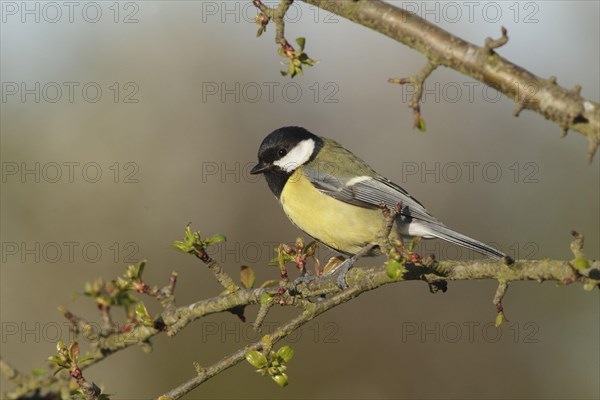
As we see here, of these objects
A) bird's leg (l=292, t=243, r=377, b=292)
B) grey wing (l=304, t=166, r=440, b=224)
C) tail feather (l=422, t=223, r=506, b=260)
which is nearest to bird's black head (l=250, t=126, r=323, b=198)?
grey wing (l=304, t=166, r=440, b=224)

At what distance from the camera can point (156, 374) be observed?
5246 millimetres

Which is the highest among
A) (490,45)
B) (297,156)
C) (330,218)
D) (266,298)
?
(490,45)

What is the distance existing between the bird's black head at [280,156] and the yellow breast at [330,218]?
14 centimetres

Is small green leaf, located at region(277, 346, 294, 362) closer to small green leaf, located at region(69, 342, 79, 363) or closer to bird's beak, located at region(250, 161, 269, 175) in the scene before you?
small green leaf, located at region(69, 342, 79, 363)

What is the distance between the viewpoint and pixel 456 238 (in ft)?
12.7

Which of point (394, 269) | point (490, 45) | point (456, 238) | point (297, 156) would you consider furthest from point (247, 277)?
point (297, 156)

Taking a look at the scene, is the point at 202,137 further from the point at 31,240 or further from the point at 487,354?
the point at 487,354

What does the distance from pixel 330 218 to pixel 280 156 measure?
1.85 feet

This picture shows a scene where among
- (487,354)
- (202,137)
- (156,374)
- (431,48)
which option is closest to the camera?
(431,48)

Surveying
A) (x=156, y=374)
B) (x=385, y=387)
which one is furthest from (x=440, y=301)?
(x=156, y=374)

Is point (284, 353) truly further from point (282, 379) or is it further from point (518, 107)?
point (518, 107)

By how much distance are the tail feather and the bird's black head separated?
0.94 metres

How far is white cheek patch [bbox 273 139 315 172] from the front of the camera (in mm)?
4312

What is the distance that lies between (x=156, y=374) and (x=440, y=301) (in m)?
2.43
